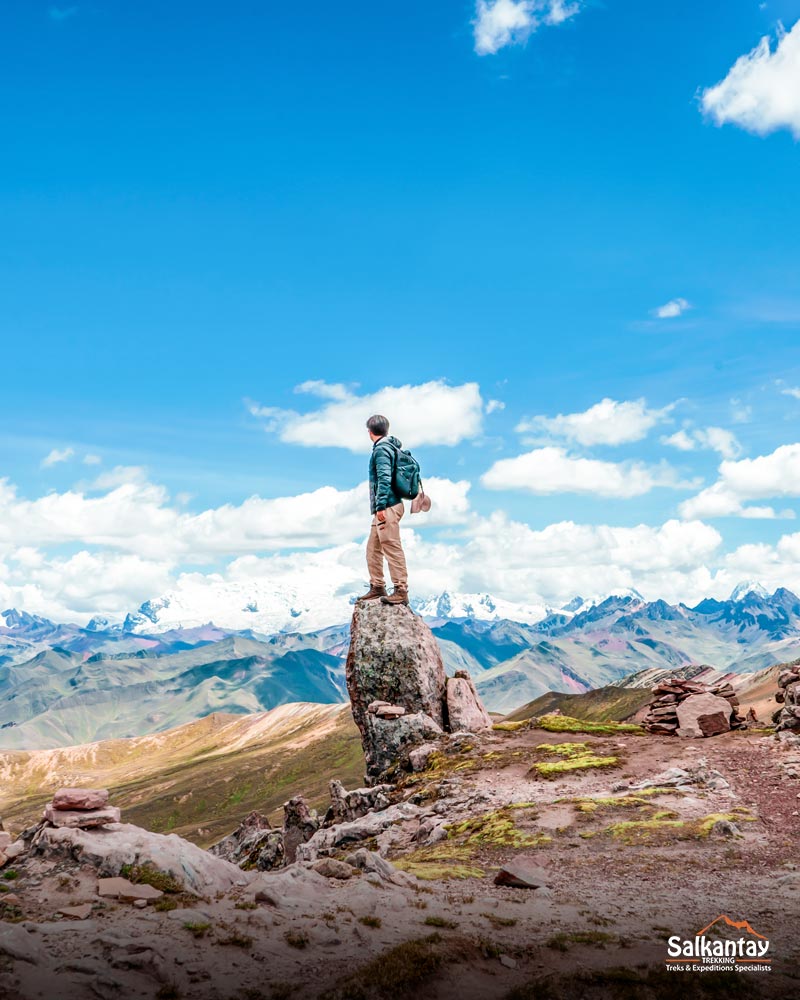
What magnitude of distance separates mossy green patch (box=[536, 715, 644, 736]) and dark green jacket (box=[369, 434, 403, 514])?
1560 cm

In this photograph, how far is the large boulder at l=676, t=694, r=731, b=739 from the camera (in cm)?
3500

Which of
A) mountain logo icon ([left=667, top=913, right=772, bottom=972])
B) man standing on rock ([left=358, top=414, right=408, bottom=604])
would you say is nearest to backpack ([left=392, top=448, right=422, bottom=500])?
man standing on rock ([left=358, top=414, right=408, bottom=604])

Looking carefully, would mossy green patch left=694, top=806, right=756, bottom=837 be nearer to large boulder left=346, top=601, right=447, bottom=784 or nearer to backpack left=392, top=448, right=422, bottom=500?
large boulder left=346, top=601, right=447, bottom=784

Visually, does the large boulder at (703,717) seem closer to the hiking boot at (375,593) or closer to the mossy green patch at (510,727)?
the mossy green patch at (510,727)

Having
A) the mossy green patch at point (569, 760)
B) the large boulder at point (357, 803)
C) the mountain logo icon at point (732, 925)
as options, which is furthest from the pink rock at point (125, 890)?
the mossy green patch at point (569, 760)

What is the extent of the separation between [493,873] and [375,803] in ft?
44.2

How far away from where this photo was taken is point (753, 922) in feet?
49.3

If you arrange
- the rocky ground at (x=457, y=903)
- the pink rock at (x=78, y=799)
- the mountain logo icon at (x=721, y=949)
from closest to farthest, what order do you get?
1. the rocky ground at (x=457, y=903)
2. the mountain logo icon at (x=721, y=949)
3. the pink rock at (x=78, y=799)

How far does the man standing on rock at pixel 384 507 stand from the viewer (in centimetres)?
3688

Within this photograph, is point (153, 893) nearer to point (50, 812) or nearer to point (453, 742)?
point (50, 812)

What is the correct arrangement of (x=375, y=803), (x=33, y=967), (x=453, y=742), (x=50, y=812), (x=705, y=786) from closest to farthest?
(x=33, y=967) → (x=50, y=812) → (x=705, y=786) → (x=375, y=803) → (x=453, y=742)

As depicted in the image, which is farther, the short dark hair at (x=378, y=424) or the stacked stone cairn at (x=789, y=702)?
the short dark hair at (x=378, y=424)

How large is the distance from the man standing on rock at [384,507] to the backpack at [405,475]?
181 millimetres

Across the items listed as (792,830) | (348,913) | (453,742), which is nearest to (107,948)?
(348,913)
